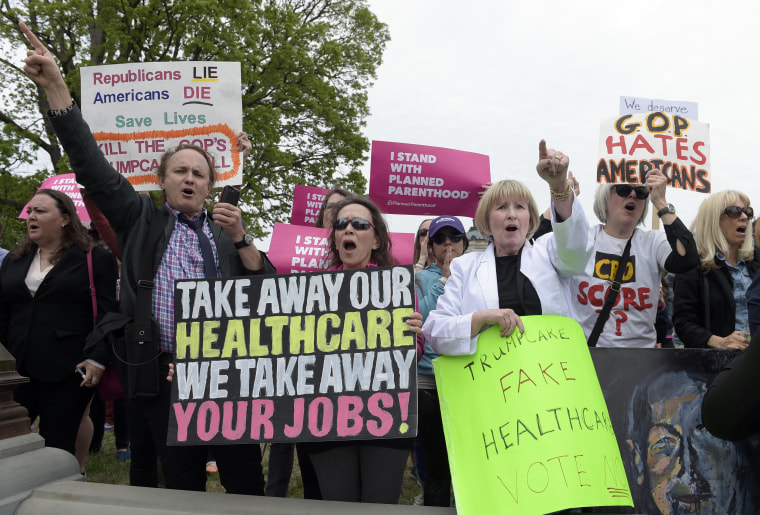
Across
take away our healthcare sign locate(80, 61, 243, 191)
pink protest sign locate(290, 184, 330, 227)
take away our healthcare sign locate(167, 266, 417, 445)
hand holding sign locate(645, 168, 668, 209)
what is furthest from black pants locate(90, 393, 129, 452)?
hand holding sign locate(645, 168, 668, 209)

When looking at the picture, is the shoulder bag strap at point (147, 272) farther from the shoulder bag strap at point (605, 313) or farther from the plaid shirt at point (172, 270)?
the shoulder bag strap at point (605, 313)

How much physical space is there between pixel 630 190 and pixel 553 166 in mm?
1188

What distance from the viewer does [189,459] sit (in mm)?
2512

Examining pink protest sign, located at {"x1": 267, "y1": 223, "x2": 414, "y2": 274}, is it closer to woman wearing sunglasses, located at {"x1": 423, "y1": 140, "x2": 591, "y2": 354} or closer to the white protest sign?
the white protest sign

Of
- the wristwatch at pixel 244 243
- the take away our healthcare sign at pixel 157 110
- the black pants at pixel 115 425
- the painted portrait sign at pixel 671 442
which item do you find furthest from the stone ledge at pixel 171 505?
the black pants at pixel 115 425

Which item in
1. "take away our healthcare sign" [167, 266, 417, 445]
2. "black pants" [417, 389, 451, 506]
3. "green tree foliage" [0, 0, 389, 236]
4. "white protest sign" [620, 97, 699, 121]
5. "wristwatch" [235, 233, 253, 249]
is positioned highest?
"green tree foliage" [0, 0, 389, 236]

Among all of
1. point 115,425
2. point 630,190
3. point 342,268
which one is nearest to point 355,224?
point 342,268

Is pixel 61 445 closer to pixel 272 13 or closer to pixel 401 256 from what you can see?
pixel 401 256

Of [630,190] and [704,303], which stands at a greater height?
[630,190]

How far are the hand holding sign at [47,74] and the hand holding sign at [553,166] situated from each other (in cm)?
198

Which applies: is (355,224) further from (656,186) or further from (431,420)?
(656,186)

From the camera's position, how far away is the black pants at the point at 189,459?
2486 millimetres

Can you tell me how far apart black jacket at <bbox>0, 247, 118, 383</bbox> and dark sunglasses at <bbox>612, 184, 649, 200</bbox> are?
305cm

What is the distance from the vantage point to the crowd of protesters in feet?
7.90
